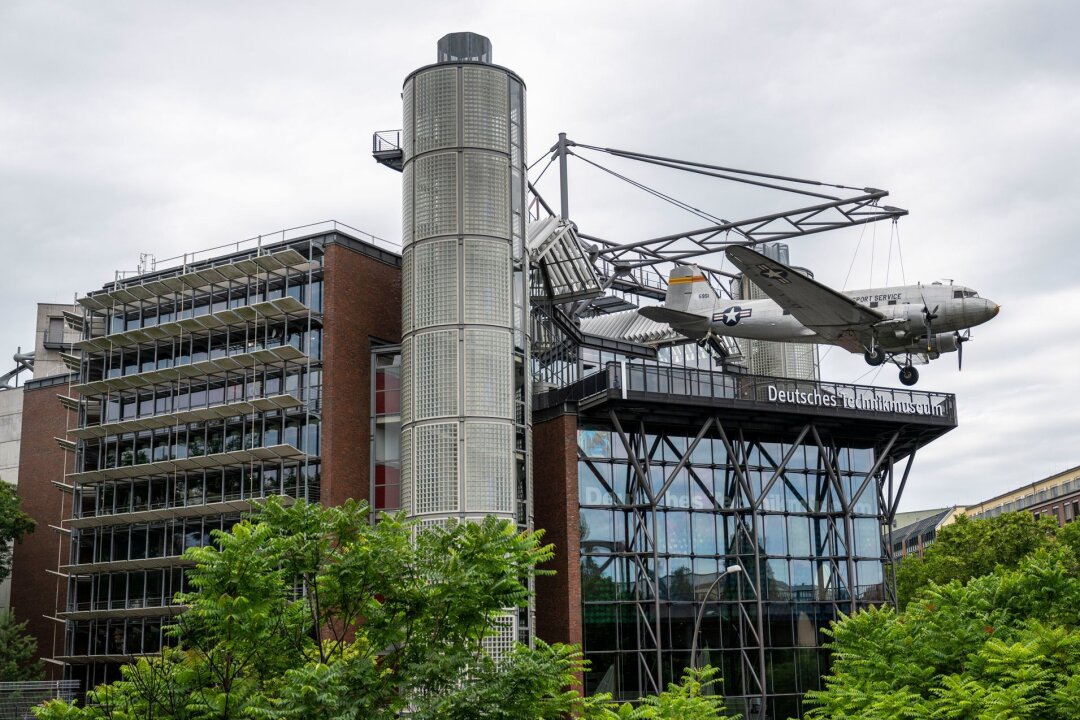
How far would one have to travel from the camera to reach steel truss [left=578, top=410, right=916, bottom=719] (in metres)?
51.2

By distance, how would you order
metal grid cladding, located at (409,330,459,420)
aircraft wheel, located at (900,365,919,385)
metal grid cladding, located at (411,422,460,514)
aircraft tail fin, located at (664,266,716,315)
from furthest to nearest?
aircraft tail fin, located at (664,266,716,315) < aircraft wheel, located at (900,365,919,385) < metal grid cladding, located at (409,330,459,420) < metal grid cladding, located at (411,422,460,514)

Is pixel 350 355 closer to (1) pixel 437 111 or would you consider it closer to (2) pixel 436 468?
(2) pixel 436 468

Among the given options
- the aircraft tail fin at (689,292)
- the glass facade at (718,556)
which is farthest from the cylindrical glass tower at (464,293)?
the aircraft tail fin at (689,292)

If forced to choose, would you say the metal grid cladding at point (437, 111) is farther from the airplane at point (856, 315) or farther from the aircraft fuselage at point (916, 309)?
the aircraft fuselage at point (916, 309)

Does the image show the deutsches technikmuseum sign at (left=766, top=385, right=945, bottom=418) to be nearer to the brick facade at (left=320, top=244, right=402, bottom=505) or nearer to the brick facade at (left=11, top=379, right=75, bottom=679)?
the brick facade at (left=320, top=244, right=402, bottom=505)

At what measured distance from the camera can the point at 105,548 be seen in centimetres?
5806

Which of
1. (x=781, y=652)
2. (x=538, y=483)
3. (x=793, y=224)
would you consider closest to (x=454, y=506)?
(x=538, y=483)

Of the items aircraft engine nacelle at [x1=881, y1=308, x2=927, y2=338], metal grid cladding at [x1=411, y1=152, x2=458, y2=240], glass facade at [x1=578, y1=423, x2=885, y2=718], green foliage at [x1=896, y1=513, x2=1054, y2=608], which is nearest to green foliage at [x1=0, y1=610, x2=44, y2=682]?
glass facade at [x1=578, y1=423, x2=885, y2=718]

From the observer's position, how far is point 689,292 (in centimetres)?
6444

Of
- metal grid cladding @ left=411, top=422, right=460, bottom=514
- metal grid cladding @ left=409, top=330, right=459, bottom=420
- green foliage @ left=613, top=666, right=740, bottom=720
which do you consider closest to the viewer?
green foliage @ left=613, top=666, right=740, bottom=720

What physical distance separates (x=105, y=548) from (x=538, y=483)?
21.3 m

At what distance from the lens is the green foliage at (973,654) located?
2525cm

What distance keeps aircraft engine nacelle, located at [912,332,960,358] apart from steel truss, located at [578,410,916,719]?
4.39 meters

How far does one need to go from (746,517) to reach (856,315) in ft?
33.7
